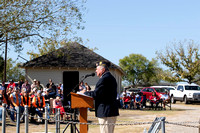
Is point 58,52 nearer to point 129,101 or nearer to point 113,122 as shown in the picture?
point 129,101

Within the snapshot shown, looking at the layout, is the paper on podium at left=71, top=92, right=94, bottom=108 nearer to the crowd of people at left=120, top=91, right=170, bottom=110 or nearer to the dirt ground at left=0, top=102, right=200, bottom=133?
the dirt ground at left=0, top=102, right=200, bottom=133

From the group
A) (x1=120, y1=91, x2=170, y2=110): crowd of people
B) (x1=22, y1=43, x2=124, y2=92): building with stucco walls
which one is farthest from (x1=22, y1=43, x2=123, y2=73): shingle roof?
(x1=120, y1=91, x2=170, y2=110): crowd of people

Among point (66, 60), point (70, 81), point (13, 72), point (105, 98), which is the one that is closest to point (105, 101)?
point (105, 98)

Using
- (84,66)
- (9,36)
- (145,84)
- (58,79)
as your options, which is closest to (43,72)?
(58,79)

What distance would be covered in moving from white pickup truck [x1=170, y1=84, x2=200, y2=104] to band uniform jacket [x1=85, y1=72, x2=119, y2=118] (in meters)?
27.5

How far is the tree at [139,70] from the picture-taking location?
322ft

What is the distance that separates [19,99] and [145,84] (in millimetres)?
83707

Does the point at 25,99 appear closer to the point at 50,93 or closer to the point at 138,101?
the point at 50,93

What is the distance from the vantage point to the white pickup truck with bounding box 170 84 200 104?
107 ft

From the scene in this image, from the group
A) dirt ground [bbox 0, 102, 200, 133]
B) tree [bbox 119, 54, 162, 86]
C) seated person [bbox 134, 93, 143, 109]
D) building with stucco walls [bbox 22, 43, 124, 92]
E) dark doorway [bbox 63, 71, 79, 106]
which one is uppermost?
tree [bbox 119, 54, 162, 86]

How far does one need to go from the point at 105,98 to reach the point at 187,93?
2858 centimetres

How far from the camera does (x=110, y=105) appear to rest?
6.44m

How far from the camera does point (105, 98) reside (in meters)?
6.46

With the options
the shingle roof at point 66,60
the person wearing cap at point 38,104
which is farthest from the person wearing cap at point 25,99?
the shingle roof at point 66,60
